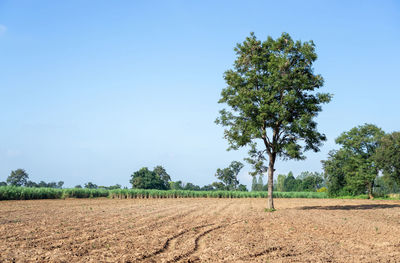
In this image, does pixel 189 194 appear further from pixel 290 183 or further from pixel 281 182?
pixel 281 182

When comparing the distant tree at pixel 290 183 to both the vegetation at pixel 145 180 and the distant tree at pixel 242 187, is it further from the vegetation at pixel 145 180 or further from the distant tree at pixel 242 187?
the vegetation at pixel 145 180

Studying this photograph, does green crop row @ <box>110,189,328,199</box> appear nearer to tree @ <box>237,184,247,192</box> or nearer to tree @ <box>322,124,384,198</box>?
tree @ <box>322,124,384,198</box>

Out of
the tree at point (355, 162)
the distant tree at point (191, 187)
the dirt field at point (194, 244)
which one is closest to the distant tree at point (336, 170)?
the tree at point (355, 162)

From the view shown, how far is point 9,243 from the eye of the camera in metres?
10.6

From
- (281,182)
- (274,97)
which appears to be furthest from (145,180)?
(281,182)

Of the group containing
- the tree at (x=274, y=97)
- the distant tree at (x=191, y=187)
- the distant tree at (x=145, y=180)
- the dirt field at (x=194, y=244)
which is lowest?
the distant tree at (x=191, y=187)

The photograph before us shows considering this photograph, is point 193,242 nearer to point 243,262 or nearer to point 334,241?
point 243,262

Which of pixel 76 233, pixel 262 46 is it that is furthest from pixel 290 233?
pixel 262 46

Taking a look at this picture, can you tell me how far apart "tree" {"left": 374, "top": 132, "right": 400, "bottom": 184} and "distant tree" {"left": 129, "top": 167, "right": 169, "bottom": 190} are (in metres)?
67.5

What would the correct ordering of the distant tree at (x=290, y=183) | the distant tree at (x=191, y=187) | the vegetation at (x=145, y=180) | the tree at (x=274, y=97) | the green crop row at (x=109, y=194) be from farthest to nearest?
1. the distant tree at (x=191, y=187)
2. the distant tree at (x=290, y=183)
3. the vegetation at (x=145, y=180)
4. the green crop row at (x=109, y=194)
5. the tree at (x=274, y=97)

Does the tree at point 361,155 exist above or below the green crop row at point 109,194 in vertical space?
above

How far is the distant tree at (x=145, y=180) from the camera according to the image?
100369mm

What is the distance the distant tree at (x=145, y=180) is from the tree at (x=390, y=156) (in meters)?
67.5

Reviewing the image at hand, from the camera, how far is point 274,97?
27.1 meters
